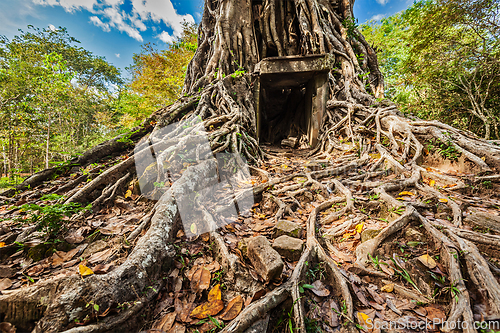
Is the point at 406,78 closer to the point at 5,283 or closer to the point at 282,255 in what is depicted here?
the point at 282,255

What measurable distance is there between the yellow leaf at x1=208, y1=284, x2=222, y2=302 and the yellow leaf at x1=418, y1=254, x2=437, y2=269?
1582 mm

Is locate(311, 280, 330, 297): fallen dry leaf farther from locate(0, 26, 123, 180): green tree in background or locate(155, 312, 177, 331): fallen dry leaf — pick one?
locate(0, 26, 123, 180): green tree in background

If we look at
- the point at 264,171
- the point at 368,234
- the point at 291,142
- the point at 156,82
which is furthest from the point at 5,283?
the point at 156,82

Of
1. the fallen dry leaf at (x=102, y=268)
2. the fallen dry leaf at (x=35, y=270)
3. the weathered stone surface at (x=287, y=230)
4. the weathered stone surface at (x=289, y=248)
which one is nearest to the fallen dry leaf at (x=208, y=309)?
the weathered stone surface at (x=289, y=248)

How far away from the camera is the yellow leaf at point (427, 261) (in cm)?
143

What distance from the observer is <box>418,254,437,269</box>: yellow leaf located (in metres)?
1.43

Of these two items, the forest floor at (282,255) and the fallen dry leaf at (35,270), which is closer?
the forest floor at (282,255)

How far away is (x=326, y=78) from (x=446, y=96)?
591 cm

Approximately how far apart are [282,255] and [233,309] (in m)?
0.59

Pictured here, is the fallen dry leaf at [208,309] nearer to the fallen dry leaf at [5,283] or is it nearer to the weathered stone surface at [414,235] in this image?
the fallen dry leaf at [5,283]

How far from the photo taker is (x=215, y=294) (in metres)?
1.38

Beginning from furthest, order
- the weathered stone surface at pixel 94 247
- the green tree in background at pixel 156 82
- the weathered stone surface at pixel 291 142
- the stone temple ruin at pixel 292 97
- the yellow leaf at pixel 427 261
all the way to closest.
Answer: the green tree in background at pixel 156 82 → the weathered stone surface at pixel 291 142 → the stone temple ruin at pixel 292 97 → the weathered stone surface at pixel 94 247 → the yellow leaf at pixel 427 261

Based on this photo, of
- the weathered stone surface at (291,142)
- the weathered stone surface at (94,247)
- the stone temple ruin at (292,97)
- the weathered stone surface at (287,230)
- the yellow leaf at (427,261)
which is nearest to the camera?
the yellow leaf at (427,261)

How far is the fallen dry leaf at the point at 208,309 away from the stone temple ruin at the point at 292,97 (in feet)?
15.1
